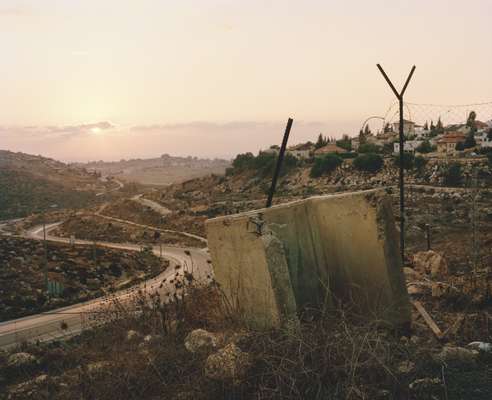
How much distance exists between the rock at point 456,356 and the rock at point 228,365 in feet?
6.03

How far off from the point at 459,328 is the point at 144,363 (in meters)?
3.62

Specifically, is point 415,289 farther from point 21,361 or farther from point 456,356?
point 21,361

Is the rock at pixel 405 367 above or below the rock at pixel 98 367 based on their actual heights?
above

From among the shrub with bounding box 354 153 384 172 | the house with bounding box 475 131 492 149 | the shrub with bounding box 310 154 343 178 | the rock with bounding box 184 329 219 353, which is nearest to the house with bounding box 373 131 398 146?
the house with bounding box 475 131 492 149

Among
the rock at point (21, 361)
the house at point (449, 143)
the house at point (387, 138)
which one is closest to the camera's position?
the rock at point (21, 361)

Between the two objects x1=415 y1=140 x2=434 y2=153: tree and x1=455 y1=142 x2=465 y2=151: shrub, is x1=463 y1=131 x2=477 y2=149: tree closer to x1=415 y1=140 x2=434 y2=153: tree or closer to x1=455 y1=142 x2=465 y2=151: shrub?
x1=455 y1=142 x2=465 y2=151: shrub

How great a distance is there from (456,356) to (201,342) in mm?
2481

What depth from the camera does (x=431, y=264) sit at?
29.8ft

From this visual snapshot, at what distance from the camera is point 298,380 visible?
11.6 ft

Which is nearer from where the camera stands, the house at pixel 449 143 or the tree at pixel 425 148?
the house at pixel 449 143

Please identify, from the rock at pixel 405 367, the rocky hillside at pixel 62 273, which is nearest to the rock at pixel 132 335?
the rock at pixel 405 367

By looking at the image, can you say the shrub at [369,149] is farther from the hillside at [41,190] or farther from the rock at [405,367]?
the hillside at [41,190]

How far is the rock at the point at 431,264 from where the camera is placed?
28.5 ft

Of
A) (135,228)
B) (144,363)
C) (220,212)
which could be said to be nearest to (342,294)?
(144,363)
